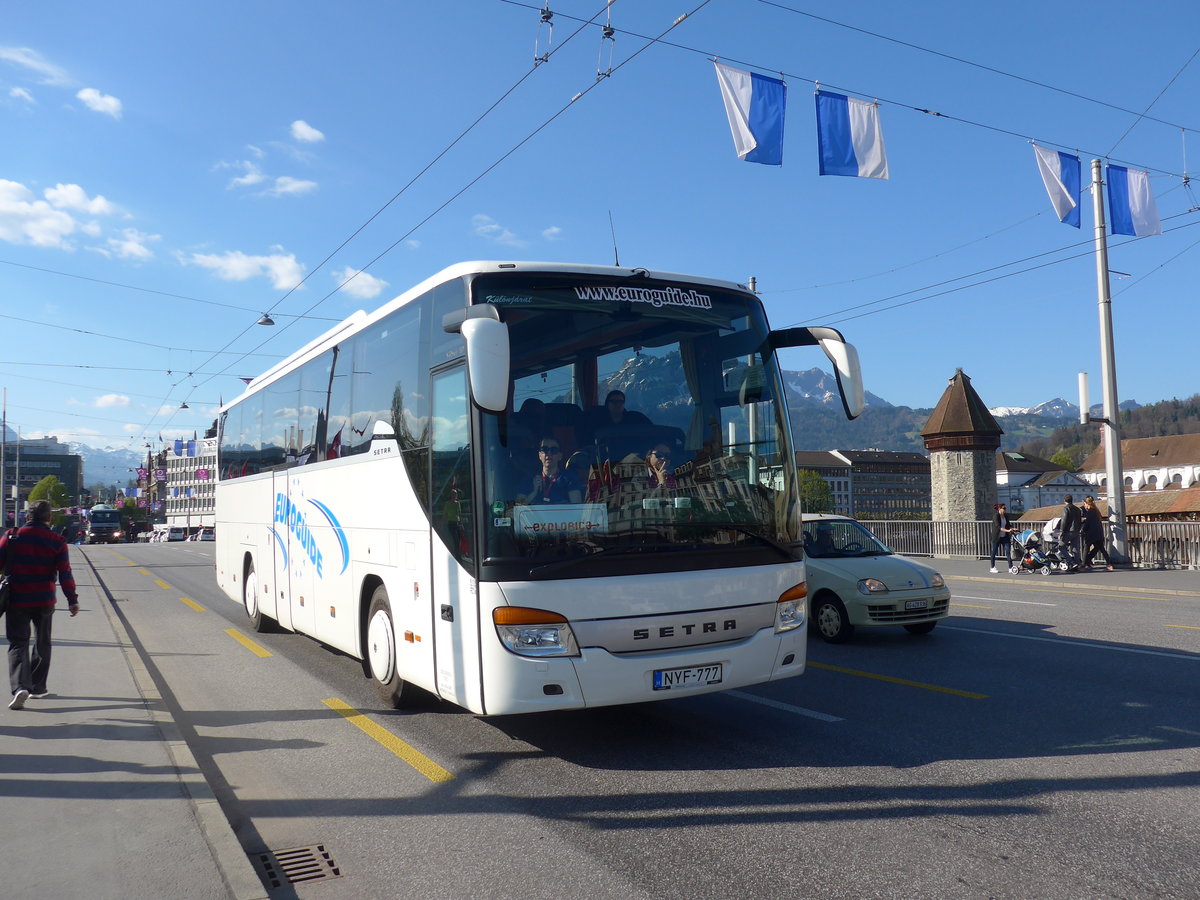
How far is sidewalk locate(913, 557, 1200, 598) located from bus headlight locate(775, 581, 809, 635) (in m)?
13.1

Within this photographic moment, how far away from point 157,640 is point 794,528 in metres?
9.76

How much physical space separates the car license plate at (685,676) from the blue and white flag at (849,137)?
12015 millimetres

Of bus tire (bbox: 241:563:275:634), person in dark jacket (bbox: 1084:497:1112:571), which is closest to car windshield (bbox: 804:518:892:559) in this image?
bus tire (bbox: 241:563:275:634)

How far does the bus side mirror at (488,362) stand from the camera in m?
5.23

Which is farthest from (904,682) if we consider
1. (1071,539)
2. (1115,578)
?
(1071,539)

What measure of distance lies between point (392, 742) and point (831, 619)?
239 inches

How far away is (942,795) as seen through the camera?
5215mm

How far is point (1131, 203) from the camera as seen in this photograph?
22.6 meters

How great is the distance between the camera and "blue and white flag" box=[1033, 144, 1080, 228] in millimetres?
20500

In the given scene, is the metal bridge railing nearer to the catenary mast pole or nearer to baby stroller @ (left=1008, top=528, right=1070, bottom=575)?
the catenary mast pole

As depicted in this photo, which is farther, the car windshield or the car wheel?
the car windshield

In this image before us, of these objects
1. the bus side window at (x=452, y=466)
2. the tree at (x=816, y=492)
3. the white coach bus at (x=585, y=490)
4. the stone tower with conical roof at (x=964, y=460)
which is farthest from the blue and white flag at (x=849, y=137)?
the tree at (x=816, y=492)

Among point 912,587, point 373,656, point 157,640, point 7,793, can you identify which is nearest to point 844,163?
point 912,587

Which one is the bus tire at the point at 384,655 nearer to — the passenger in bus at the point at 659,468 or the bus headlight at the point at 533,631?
the bus headlight at the point at 533,631
